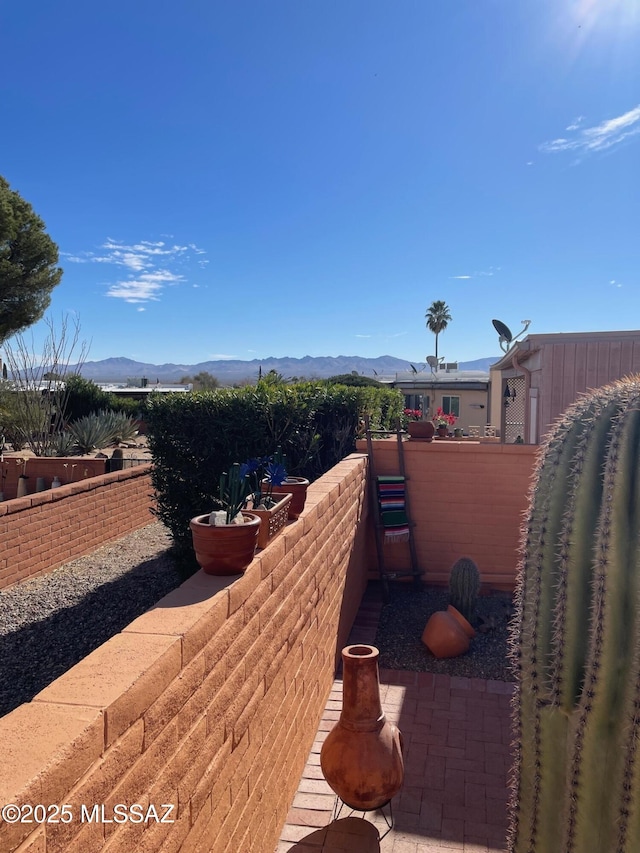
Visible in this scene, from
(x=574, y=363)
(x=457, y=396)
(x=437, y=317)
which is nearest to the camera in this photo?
(x=574, y=363)

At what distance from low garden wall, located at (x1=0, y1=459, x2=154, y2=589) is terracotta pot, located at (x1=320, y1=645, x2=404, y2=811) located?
4369 mm

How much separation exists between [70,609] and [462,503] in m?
4.11

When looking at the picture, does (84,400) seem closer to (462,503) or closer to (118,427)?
(118,427)

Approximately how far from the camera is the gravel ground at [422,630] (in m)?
4.63

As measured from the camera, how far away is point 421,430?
6.31 m

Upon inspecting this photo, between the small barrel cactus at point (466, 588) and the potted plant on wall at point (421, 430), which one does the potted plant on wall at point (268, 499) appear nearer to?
the small barrel cactus at point (466, 588)

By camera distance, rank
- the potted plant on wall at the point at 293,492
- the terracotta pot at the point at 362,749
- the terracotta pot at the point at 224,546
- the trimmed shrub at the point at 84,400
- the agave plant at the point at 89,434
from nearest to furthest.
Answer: the terracotta pot at the point at 224,546 < the terracotta pot at the point at 362,749 < the potted plant on wall at the point at 293,492 < the agave plant at the point at 89,434 < the trimmed shrub at the point at 84,400

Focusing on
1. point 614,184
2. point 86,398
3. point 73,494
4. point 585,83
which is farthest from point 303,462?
point 86,398

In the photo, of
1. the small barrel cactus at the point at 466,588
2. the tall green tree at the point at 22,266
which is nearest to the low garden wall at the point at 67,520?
the small barrel cactus at the point at 466,588

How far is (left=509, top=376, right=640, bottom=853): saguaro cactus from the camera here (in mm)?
1766

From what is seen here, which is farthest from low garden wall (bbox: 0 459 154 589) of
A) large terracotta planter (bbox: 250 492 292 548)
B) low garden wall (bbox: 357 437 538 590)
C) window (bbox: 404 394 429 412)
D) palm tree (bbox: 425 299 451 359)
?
palm tree (bbox: 425 299 451 359)

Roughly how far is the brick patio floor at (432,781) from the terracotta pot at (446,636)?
272 millimetres

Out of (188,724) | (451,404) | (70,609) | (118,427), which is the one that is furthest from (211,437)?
(451,404)

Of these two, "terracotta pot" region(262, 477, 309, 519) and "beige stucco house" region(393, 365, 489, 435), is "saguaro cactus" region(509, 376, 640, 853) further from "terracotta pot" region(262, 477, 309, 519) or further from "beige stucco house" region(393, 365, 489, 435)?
"beige stucco house" region(393, 365, 489, 435)
